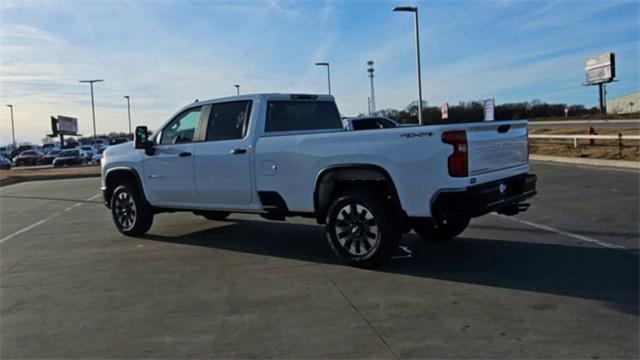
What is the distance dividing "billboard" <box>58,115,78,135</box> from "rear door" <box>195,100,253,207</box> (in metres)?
70.6

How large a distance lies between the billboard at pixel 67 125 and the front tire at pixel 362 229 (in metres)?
72.7

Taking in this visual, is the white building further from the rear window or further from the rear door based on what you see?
the rear door

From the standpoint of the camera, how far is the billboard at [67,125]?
75956 mm

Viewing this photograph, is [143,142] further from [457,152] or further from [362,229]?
[457,152]

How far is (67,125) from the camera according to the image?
270 ft

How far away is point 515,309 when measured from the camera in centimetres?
512

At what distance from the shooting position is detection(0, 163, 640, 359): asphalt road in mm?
4465

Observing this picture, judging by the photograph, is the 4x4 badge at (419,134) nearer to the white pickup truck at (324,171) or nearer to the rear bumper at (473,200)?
the white pickup truck at (324,171)

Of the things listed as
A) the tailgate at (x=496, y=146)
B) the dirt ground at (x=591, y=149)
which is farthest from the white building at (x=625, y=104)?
the tailgate at (x=496, y=146)

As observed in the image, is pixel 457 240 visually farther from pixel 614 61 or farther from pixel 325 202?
pixel 614 61

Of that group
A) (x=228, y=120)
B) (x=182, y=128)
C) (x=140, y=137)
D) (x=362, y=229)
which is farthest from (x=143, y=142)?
(x=362, y=229)

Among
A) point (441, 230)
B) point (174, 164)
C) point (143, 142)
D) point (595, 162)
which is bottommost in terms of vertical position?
point (441, 230)

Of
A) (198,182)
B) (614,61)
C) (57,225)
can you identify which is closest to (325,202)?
(198,182)

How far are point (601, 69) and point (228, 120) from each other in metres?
69.3
